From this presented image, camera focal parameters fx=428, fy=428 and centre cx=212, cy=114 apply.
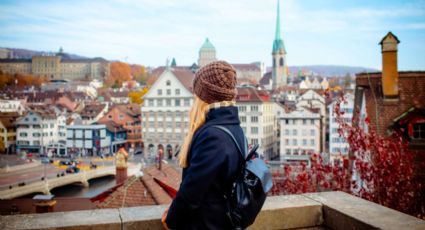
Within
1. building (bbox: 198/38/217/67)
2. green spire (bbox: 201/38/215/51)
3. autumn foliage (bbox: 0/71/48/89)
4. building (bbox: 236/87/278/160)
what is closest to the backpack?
autumn foliage (bbox: 0/71/48/89)

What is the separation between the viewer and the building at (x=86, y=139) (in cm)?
6444

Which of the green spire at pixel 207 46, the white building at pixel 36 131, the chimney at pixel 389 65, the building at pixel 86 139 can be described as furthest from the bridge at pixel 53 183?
the green spire at pixel 207 46

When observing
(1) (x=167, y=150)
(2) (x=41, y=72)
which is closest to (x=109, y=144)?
(1) (x=167, y=150)

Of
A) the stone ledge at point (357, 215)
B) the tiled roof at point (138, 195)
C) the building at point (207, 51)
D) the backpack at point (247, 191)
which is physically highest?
the building at point (207, 51)

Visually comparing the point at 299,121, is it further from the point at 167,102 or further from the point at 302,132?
the point at 167,102

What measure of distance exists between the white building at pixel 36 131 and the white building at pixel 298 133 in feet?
110

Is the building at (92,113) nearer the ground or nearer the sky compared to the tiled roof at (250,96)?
nearer the ground

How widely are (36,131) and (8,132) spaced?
1109 centimetres

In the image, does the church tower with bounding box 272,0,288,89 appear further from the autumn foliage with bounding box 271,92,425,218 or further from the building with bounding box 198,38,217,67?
the autumn foliage with bounding box 271,92,425,218

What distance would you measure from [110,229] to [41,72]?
153 m

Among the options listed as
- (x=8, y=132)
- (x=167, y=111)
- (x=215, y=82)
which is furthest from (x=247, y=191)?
(x=167, y=111)

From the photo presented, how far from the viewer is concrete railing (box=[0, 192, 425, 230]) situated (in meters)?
3.27

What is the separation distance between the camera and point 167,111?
197 feet

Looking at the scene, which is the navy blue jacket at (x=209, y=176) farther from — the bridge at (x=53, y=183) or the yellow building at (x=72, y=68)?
the yellow building at (x=72, y=68)
